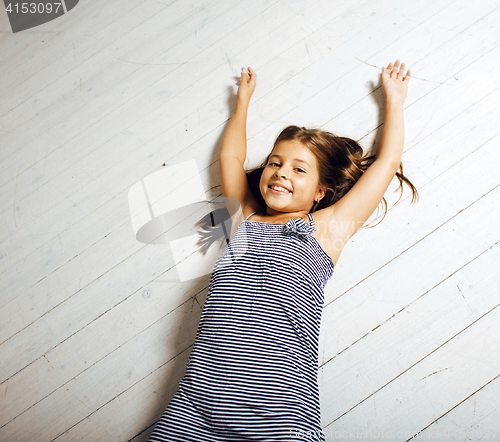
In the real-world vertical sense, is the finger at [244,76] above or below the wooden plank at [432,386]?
above

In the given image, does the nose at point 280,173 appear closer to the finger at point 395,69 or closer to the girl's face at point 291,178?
the girl's face at point 291,178

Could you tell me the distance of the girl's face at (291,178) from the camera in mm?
793

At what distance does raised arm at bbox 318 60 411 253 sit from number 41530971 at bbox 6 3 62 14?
1.38 m

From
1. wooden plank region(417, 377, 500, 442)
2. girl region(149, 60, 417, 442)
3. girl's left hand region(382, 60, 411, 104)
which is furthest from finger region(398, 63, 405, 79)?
wooden plank region(417, 377, 500, 442)

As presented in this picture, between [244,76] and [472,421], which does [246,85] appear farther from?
[472,421]

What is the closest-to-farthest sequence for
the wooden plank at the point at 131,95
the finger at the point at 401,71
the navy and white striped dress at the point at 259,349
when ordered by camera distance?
the navy and white striped dress at the point at 259,349 < the finger at the point at 401,71 < the wooden plank at the point at 131,95

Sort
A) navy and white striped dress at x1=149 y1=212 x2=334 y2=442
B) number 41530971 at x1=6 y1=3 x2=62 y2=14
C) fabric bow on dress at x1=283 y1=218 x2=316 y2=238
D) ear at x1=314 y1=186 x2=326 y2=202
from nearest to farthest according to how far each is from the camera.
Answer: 1. navy and white striped dress at x1=149 y1=212 x2=334 y2=442
2. fabric bow on dress at x1=283 y1=218 x2=316 y2=238
3. ear at x1=314 y1=186 x2=326 y2=202
4. number 41530971 at x1=6 y1=3 x2=62 y2=14

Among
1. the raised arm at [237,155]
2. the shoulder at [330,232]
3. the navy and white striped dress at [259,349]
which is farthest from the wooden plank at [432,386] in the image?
the raised arm at [237,155]

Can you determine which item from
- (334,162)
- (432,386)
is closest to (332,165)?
(334,162)

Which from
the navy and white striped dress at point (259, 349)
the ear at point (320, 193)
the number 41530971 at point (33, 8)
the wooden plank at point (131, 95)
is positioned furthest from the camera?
the number 41530971 at point (33, 8)

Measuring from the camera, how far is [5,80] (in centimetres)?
125

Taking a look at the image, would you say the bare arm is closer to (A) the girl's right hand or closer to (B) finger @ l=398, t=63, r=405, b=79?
(A) the girl's right hand

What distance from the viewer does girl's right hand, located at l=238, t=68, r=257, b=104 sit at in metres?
1.02

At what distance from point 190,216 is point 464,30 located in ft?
3.35
